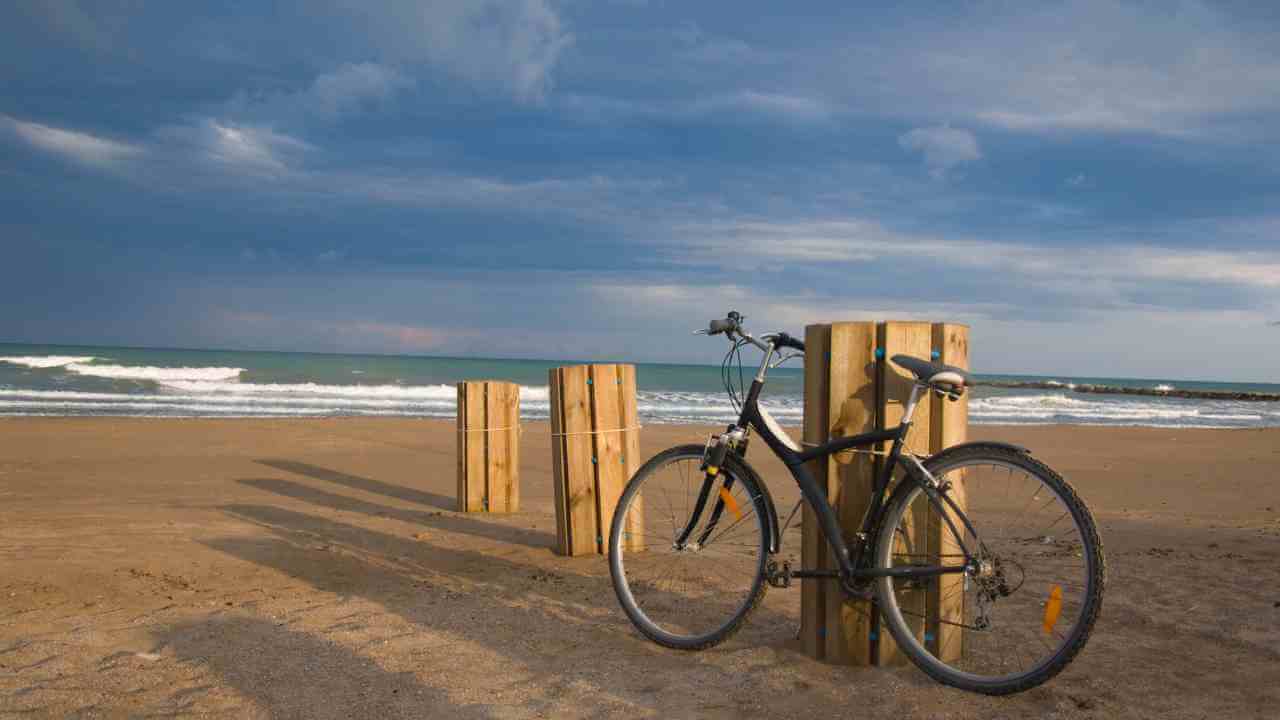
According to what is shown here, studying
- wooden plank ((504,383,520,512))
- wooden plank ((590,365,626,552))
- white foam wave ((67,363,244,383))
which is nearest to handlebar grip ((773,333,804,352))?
wooden plank ((590,365,626,552))

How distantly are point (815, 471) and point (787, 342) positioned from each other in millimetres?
611

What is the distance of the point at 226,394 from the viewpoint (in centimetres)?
2839

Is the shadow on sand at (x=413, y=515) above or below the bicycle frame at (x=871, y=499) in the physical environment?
below

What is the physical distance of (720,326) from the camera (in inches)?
171

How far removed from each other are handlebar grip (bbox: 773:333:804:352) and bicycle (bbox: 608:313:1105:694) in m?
0.01

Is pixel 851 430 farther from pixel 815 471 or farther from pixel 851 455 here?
pixel 815 471

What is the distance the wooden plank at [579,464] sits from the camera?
6.21m

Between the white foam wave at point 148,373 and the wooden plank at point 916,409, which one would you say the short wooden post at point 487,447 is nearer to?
the wooden plank at point 916,409

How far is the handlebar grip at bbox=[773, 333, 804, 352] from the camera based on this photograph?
13.1 feet

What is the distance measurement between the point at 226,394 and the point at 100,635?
26.4 meters

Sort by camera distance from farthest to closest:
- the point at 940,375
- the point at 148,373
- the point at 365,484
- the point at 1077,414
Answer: the point at 148,373
the point at 1077,414
the point at 365,484
the point at 940,375

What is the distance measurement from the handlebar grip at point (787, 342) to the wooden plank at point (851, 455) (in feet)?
0.92

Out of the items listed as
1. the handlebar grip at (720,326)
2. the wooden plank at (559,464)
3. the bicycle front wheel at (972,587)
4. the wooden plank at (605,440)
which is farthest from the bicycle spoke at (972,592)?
the wooden plank at (559,464)

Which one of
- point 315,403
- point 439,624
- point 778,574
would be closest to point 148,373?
point 315,403
